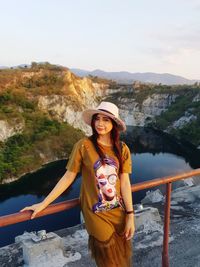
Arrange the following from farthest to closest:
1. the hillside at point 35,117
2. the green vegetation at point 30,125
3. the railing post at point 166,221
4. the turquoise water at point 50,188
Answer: the hillside at point 35,117 < the green vegetation at point 30,125 < the turquoise water at point 50,188 < the railing post at point 166,221

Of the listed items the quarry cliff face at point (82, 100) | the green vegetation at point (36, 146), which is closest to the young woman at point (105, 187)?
the green vegetation at point (36, 146)

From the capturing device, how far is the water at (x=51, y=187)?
30406 mm

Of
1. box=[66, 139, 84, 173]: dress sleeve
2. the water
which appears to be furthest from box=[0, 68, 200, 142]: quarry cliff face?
box=[66, 139, 84, 173]: dress sleeve

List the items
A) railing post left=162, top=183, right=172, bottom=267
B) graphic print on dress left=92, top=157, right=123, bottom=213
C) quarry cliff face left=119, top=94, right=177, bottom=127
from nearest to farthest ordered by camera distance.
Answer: graphic print on dress left=92, top=157, right=123, bottom=213
railing post left=162, top=183, right=172, bottom=267
quarry cliff face left=119, top=94, right=177, bottom=127

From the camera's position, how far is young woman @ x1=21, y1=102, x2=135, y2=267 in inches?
125

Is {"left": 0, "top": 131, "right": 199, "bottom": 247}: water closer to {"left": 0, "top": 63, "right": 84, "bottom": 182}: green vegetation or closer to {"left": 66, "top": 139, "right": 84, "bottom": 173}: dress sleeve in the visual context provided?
{"left": 0, "top": 63, "right": 84, "bottom": 182}: green vegetation

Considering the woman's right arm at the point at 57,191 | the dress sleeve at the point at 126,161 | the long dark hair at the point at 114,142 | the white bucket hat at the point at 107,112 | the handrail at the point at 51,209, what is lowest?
the handrail at the point at 51,209

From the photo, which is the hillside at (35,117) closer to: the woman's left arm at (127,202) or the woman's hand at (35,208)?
the woman's left arm at (127,202)

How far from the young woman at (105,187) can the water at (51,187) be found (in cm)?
2590

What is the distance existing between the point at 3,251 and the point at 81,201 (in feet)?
11.0

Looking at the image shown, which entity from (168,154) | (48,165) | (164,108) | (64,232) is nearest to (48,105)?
(48,165)

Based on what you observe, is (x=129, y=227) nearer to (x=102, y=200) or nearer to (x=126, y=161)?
(x=102, y=200)

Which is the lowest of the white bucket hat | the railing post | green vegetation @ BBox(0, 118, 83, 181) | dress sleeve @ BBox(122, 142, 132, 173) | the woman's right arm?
green vegetation @ BBox(0, 118, 83, 181)

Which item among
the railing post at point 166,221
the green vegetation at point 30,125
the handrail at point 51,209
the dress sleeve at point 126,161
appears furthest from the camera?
the green vegetation at point 30,125
